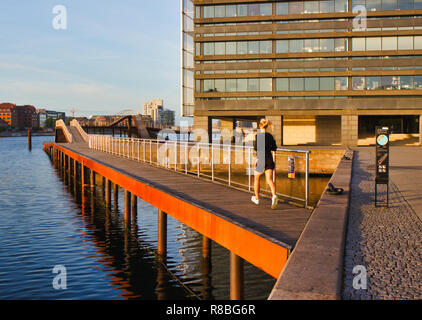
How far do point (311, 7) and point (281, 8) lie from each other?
3512 millimetres

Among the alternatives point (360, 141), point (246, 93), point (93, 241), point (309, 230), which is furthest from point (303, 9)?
point (309, 230)

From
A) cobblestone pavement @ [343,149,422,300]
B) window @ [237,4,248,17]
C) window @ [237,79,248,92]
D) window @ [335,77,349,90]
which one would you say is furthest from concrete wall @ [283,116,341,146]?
cobblestone pavement @ [343,149,422,300]

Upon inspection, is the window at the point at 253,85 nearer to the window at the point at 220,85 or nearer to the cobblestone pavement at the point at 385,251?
the window at the point at 220,85

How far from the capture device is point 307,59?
182 ft

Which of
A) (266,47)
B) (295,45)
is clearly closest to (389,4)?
(295,45)

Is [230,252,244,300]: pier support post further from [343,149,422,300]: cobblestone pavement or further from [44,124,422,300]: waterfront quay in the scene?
[343,149,422,300]: cobblestone pavement

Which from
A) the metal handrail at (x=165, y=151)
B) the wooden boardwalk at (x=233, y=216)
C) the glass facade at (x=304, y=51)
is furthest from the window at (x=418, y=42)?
the wooden boardwalk at (x=233, y=216)

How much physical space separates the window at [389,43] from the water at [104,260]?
42725 millimetres

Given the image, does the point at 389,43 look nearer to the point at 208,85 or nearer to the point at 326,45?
the point at 326,45

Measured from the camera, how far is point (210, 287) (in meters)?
10.8

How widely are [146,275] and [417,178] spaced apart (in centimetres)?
934

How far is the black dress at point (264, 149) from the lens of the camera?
9289mm

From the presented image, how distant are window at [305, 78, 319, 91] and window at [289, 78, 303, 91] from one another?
71 cm
